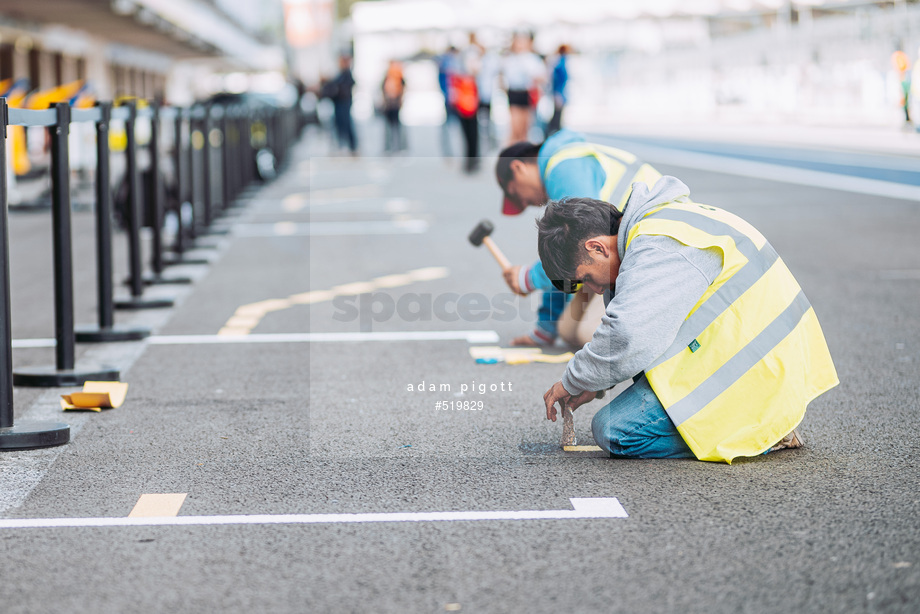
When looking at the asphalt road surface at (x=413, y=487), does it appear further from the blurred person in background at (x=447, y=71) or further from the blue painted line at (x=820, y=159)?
the blurred person in background at (x=447, y=71)

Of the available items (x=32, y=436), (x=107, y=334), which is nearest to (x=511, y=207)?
(x=107, y=334)

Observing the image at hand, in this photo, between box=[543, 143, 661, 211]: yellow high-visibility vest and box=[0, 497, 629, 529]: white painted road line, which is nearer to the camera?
box=[0, 497, 629, 529]: white painted road line

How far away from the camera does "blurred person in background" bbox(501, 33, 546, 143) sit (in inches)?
714

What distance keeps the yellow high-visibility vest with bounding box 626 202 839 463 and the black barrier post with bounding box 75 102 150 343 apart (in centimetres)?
344

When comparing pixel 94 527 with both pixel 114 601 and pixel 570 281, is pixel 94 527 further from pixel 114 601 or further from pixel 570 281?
pixel 570 281

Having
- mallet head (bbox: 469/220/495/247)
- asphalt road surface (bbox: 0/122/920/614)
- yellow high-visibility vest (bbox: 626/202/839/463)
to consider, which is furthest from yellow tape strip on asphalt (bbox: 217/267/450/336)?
yellow high-visibility vest (bbox: 626/202/839/463)

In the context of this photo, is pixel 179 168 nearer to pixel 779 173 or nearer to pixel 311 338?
pixel 311 338

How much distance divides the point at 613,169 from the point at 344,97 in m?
18.4

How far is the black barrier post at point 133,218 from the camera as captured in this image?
7.10 m

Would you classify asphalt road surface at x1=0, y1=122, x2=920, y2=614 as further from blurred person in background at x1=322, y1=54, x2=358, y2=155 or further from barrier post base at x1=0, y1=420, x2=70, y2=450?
blurred person in background at x1=322, y1=54, x2=358, y2=155

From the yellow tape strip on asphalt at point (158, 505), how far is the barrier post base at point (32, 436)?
819mm

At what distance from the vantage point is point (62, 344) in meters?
5.40

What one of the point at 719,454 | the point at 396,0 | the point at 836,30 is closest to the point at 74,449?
the point at 719,454

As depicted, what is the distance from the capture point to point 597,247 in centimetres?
388
